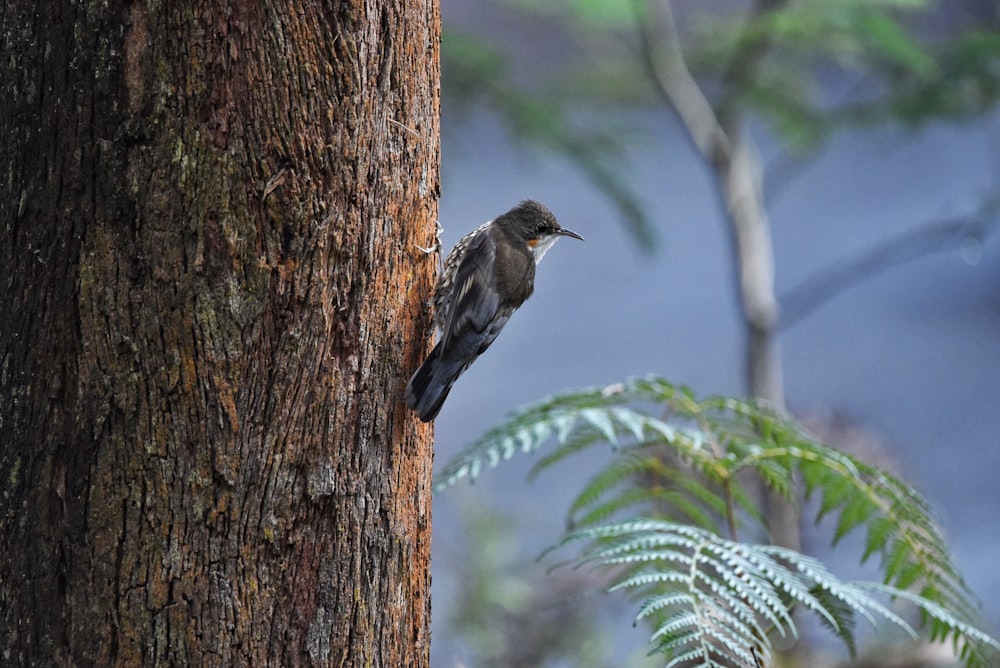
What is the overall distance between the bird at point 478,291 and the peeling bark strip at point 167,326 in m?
0.20

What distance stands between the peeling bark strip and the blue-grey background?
17.2 ft

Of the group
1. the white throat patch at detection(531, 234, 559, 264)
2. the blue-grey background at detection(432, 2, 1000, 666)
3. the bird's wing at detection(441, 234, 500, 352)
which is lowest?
the bird's wing at detection(441, 234, 500, 352)

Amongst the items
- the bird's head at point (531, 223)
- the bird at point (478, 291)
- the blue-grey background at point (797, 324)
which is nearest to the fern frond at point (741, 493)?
the bird at point (478, 291)

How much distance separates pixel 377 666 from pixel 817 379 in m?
8.44

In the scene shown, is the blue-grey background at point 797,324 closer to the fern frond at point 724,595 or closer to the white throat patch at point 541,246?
the white throat patch at point 541,246

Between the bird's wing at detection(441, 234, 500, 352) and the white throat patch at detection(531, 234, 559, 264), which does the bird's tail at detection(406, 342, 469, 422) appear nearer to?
the bird's wing at detection(441, 234, 500, 352)

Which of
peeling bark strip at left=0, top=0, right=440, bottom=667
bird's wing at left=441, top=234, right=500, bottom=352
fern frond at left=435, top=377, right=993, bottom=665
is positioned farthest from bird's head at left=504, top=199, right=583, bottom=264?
peeling bark strip at left=0, top=0, right=440, bottom=667

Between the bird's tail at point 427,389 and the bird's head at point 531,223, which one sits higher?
the bird's head at point 531,223

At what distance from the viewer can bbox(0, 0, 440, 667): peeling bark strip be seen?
1.27 meters

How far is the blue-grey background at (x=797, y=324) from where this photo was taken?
8078mm

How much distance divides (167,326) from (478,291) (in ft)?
2.54

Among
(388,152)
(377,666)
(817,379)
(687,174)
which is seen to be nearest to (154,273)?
(388,152)

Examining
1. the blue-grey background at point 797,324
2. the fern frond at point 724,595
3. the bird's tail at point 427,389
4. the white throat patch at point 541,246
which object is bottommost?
the fern frond at point 724,595

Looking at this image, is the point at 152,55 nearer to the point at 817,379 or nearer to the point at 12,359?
the point at 12,359
